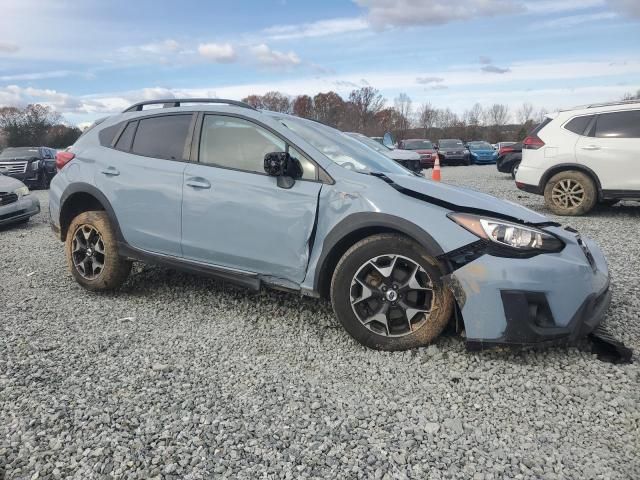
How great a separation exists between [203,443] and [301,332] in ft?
4.53

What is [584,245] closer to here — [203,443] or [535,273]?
[535,273]

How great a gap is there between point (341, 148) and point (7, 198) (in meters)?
6.99

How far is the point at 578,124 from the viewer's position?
8.04m

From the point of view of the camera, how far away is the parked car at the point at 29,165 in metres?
15.8

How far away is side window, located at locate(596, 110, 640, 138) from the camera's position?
7.57 m

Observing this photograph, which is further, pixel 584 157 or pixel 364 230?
pixel 584 157

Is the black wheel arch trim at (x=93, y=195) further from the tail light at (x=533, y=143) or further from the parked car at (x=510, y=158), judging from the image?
the parked car at (x=510, y=158)

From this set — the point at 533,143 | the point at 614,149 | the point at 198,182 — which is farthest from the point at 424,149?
the point at 198,182

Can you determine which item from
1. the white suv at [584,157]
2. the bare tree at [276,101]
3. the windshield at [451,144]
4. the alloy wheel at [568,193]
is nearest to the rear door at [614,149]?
the white suv at [584,157]

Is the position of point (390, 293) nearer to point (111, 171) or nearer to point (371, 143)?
point (111, 171)

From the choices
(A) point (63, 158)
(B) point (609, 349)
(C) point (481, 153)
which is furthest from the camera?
(C) point (481, 153)

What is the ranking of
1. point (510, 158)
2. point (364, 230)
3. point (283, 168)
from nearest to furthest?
1. point (364, 230)
2. point (283, 168)
3. point (510, 158)

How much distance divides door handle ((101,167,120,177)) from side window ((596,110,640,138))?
23.8 feet

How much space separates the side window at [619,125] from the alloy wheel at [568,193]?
854 mm
